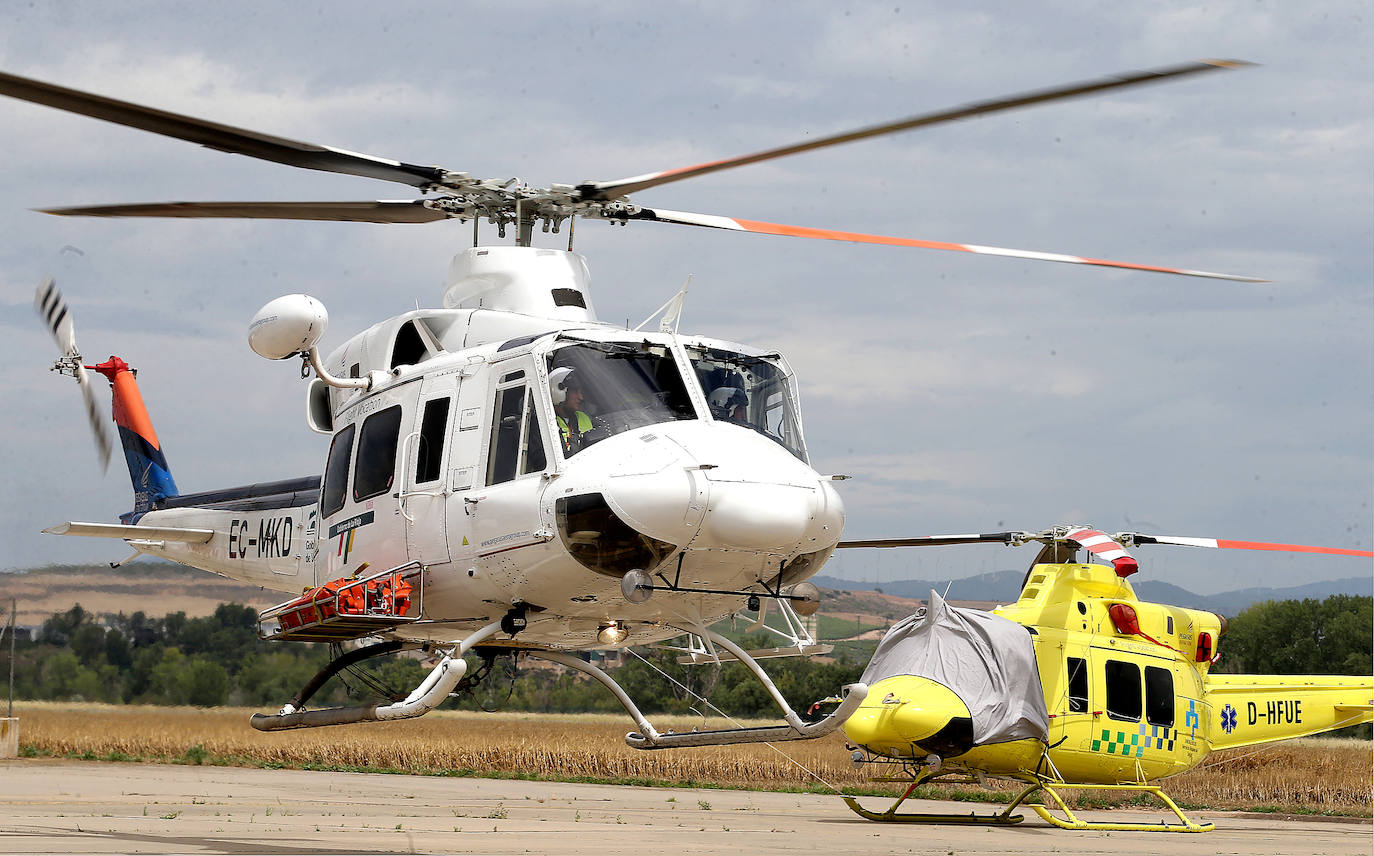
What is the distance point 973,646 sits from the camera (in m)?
17.1

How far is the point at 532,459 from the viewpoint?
8828 mm

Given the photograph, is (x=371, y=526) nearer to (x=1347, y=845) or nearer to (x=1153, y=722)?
(x=1153, y=722)

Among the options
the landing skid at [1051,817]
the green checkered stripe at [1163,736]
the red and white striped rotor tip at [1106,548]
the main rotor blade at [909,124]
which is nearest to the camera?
the main rotor blade at [909,124]

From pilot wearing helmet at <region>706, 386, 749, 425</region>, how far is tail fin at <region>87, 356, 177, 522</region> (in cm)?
841

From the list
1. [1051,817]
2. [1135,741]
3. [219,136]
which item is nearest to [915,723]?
[1051,817]

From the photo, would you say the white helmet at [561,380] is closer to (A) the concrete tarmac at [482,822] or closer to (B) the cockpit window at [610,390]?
(B) the cockpit window at [610,390]

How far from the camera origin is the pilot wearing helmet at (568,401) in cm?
883

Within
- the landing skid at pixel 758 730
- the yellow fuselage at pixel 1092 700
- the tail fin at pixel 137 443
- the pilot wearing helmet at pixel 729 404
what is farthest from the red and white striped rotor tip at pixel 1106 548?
the tail fin at pixel 137 443

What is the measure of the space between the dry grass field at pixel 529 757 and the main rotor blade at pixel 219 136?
18826 millimetres

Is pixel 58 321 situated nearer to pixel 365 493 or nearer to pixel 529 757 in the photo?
pixel 365 493

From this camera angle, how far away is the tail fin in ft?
50.3

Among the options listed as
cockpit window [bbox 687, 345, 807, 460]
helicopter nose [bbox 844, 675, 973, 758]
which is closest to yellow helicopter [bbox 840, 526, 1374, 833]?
helicopter nose [bbox 844, 675, 973, 758]

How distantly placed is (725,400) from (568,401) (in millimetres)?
1070

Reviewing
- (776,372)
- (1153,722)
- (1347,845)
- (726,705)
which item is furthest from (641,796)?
(726,705)
